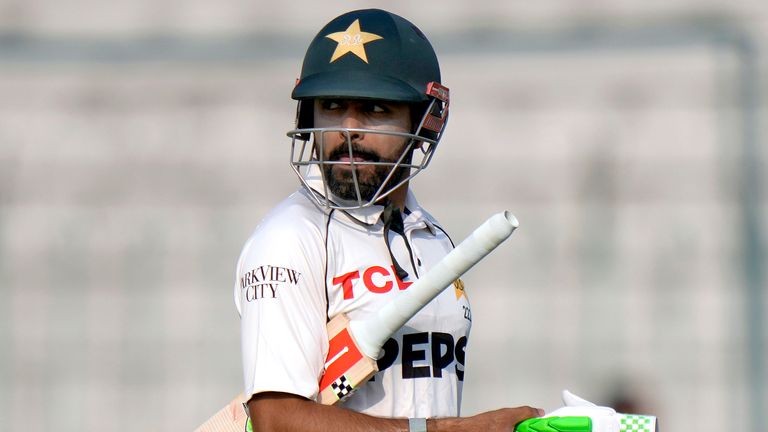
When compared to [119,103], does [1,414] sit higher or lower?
lower

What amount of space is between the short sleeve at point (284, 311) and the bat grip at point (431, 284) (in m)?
0.08

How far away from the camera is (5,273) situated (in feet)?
14.9

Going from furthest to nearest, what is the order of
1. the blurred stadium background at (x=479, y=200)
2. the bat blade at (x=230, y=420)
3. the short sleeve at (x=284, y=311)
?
the blurred stadium background at (x=479, y=200) < the bat blade at (x=230, y=420) < the short sleeve at (x=284, y=311)

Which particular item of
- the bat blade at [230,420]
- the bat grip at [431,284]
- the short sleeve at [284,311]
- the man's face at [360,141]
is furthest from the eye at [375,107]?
the bat blade at [230,420]

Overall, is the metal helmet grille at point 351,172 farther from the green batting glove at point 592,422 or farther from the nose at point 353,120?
the green batting glove at point 592,422

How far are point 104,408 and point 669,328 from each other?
6.39 feet

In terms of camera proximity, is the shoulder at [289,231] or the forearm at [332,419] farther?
the shoulder at [289,231]

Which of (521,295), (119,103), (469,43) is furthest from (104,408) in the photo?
(469,43)

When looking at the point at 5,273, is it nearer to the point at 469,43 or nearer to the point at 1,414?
the point at 1,414

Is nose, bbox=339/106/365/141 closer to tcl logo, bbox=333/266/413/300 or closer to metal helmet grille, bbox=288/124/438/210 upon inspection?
metal helmet grille, bbox=288/124/438/210

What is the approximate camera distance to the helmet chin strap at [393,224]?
2.39 metres

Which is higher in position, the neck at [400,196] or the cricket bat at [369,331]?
the neck at [400,196]

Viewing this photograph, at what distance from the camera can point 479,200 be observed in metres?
4.36

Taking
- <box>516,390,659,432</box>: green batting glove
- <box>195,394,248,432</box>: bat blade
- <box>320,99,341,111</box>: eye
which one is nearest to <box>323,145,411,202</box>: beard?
<box>320,99,341,111</box>: eye
